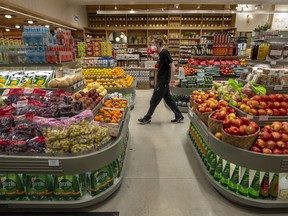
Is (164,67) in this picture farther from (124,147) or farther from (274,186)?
(274,186)

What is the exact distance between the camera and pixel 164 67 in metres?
4.44

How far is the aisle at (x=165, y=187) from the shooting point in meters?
2.20

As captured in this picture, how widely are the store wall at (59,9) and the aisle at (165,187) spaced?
4.90 meters

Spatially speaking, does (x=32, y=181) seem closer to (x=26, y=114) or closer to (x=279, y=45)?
(x=26, y=114)

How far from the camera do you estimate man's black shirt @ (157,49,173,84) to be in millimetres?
4324

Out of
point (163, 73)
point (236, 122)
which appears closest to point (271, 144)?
point (236, 122)

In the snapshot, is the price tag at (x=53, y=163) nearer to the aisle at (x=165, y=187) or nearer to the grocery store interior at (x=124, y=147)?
the grocery store interior at (x=124, y=147)

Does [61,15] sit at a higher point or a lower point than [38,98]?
higher

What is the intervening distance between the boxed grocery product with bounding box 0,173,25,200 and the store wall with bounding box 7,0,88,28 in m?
4.73

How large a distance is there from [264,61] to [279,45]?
0.91 feet

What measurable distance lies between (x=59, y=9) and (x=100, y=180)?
800cm

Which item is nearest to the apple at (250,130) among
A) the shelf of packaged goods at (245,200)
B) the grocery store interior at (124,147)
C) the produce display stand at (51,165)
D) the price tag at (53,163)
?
the grocery store interior at (124,147)

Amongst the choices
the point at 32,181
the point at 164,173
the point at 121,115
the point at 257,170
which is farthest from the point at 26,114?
the point at 257,170

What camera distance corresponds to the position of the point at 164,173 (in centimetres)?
287
